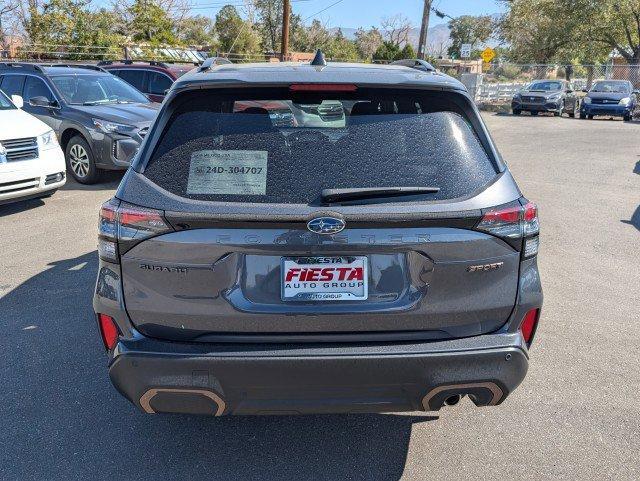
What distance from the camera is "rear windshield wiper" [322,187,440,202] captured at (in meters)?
2.45

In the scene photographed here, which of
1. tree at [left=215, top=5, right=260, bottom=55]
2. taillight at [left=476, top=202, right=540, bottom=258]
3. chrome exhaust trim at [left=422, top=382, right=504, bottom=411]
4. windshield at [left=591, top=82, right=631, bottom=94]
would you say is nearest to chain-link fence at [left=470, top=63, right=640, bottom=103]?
windshield at [left=591, top=82, right=631, bottom=94]

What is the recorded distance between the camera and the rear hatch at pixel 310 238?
8.00 feet

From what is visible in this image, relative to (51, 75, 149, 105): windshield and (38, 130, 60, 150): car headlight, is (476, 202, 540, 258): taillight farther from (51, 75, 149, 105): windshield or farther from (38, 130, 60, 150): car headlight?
(51, 75, 149, 105): windshield

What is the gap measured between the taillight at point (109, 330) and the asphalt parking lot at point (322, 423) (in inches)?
29.2

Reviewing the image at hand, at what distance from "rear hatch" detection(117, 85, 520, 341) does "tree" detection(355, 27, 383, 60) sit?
212 ft

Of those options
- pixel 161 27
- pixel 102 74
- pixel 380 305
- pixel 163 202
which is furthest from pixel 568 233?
pixel 161 27

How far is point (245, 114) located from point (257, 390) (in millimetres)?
1221

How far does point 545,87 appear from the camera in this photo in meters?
28.2

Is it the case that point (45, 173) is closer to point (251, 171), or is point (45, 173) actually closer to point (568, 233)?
point (251, 171)

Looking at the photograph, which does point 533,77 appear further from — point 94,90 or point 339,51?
point 94,90

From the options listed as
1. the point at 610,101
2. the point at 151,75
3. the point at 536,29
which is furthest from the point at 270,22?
the point at 151,75

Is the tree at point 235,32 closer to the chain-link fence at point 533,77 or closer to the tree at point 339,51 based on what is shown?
the tree at point 339,51

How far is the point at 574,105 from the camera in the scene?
28000 mm

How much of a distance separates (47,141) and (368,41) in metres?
67.0
